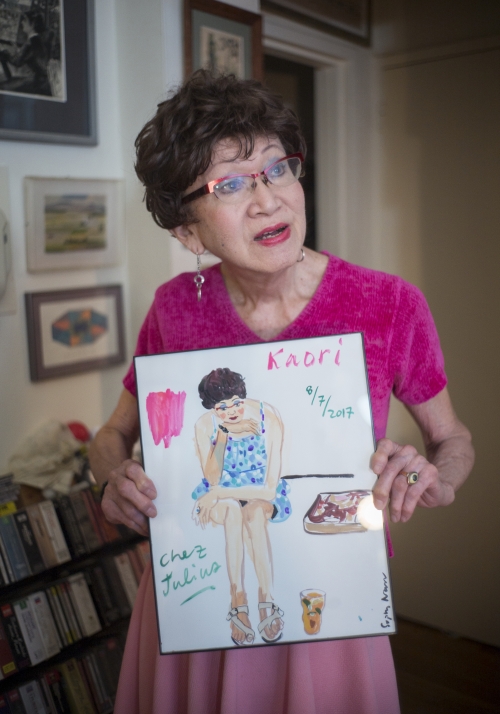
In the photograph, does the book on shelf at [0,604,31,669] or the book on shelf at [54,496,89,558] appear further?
the book on shelf at [54,496,89,558]

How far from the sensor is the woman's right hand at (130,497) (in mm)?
995

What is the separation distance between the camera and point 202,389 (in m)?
1.00

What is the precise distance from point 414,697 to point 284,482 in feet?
5.93

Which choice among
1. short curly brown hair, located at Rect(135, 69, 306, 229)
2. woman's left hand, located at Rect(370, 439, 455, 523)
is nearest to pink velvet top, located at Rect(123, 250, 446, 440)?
woman's left hand, located at Rect(370, 439, 455, 523)

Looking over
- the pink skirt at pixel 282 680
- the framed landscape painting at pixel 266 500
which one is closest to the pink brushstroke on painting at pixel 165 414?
the framed landscape painting at pixel 266 500

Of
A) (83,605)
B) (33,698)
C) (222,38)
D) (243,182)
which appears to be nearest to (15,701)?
(33,698)

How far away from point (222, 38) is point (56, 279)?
0.91 metres

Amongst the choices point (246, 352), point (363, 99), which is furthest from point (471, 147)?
point (246, 352)

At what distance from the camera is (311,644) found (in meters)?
1.05

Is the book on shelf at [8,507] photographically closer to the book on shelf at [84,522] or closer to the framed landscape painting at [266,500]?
the book on shelf at [84,522]

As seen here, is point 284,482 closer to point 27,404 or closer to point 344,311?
point 344,311

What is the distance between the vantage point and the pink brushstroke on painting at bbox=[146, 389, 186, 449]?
3.29ft

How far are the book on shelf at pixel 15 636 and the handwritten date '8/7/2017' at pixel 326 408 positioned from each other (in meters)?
1.09
